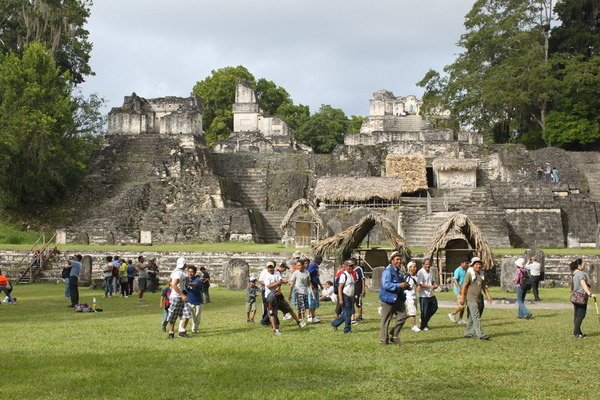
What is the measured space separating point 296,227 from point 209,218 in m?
4.21

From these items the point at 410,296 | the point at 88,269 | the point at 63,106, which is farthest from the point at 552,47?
the point at 410,296

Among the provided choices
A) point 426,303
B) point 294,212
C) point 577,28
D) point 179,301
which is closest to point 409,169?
point 294,212

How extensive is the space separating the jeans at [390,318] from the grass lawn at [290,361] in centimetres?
26

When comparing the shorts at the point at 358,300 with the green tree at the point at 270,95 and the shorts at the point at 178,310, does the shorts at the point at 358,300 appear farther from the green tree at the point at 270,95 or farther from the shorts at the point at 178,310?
the green tree at the point at 270,95

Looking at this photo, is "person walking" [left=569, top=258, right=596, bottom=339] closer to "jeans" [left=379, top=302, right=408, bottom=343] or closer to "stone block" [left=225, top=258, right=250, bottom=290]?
"jeans" [left=379, top=302, right=408, bottom=343]

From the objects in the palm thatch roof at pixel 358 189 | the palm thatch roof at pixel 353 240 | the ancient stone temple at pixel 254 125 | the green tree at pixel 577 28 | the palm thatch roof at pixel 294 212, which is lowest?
the palm thatch roof at pixel 353 240

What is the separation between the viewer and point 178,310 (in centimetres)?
1133

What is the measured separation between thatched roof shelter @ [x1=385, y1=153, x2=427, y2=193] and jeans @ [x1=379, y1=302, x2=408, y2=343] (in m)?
24.6

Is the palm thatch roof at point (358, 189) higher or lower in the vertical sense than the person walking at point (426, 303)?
higher

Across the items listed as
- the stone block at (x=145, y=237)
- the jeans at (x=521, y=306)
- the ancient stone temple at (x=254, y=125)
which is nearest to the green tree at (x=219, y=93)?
the ancient stone temple at (x=254, y=125)

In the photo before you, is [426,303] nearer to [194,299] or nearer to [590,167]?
[194,299]

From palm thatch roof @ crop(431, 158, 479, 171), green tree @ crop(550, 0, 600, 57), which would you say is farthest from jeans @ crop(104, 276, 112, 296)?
green tree @ crop(550, 0, 600, 57)

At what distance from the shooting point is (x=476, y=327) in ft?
36.2

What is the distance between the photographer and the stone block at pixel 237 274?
2067 cm
